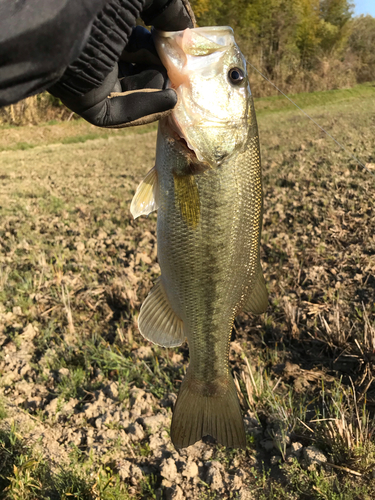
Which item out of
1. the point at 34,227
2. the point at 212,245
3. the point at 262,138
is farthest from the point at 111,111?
the point at 262,138

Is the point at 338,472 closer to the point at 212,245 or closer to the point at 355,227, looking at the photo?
the point at 212,245

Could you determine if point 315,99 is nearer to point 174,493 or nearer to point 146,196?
point 146,196

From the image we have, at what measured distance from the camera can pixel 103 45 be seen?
1.35 m

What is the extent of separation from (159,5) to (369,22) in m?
36.7

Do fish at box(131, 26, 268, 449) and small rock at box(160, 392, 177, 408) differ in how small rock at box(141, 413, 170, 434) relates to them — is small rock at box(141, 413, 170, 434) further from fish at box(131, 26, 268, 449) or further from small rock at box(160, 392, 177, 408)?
fish at box(131, 26, 268, 449)

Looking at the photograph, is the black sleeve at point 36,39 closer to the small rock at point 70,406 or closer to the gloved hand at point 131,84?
the gloved hand at point 131,84

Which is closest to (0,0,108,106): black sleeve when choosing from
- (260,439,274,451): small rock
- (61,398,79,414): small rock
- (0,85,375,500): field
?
(0,85,375,500): field

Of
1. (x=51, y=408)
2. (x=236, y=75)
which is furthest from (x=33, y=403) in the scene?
(x=236, y=75)

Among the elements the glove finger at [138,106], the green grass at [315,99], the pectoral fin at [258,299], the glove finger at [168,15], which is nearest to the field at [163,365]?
the pectoral fin at [258,299]

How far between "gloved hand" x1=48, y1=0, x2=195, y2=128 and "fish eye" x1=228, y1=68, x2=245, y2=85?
0.93 feet

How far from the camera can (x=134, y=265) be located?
A: 395cm

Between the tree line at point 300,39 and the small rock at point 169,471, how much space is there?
2129cm

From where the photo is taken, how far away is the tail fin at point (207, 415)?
1929 mm

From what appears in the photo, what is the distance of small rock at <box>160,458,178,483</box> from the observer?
210cm
